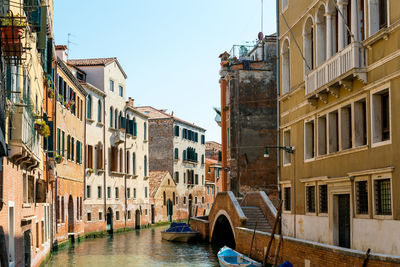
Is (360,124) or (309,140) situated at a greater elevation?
(360,124)

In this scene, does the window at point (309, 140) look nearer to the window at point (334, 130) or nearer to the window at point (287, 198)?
the window at point (334, 130)

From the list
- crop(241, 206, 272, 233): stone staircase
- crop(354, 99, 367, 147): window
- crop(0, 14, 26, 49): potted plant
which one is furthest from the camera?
crop(241, 206, 272, 233): stone staircase

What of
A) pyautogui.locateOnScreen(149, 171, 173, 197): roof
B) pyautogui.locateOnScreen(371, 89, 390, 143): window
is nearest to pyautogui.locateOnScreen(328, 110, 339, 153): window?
pyautogui.locateOnScreen(371, 89, 390, 143): window

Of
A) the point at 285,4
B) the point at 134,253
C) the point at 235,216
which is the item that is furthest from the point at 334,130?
the point at 134,253

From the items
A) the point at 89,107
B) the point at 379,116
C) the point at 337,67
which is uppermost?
the point at 89,107

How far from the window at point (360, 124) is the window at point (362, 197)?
871mm

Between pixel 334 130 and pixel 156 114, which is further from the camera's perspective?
pixel 156 114

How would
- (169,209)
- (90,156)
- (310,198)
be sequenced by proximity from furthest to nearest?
1. (169,209)
2. (90,156)
3. (310,198)

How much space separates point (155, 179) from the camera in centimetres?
4547

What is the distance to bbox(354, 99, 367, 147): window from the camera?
13.2 m

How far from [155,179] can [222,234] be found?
17.1 m

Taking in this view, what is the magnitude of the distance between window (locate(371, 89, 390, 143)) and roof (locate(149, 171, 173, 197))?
107 ft

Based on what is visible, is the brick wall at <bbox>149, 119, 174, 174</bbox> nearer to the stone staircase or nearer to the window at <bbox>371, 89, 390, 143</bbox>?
the stone staircase

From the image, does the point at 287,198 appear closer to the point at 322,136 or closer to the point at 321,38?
the point at 322,136
